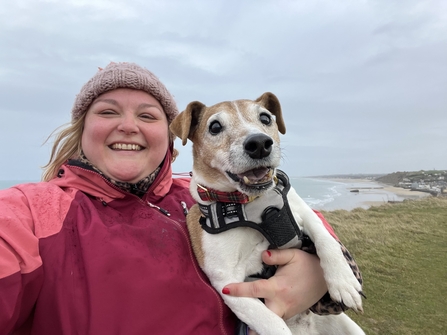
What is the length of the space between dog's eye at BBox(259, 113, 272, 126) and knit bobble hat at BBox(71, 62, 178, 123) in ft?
3.62

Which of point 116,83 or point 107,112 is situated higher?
point 116,83

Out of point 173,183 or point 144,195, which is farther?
point 173,183

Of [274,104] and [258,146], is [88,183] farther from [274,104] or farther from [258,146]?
[274,104]

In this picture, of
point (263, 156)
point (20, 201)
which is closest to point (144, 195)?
point (20, 201)

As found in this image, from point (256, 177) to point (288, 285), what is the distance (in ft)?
3.28

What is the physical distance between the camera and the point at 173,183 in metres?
3.69

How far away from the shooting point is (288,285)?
104 inches

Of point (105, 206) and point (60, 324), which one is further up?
point (105, 206)

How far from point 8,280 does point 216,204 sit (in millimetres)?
1624

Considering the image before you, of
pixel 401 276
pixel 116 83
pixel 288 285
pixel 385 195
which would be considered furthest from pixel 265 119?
pixel 385 195

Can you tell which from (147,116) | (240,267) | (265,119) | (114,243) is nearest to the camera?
(114,243)

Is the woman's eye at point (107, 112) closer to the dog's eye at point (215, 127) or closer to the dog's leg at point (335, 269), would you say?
the dog's eye at point (215, 127)

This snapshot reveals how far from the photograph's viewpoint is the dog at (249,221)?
2.55 meters

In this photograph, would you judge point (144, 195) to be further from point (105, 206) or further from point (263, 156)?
point (263, 156)
